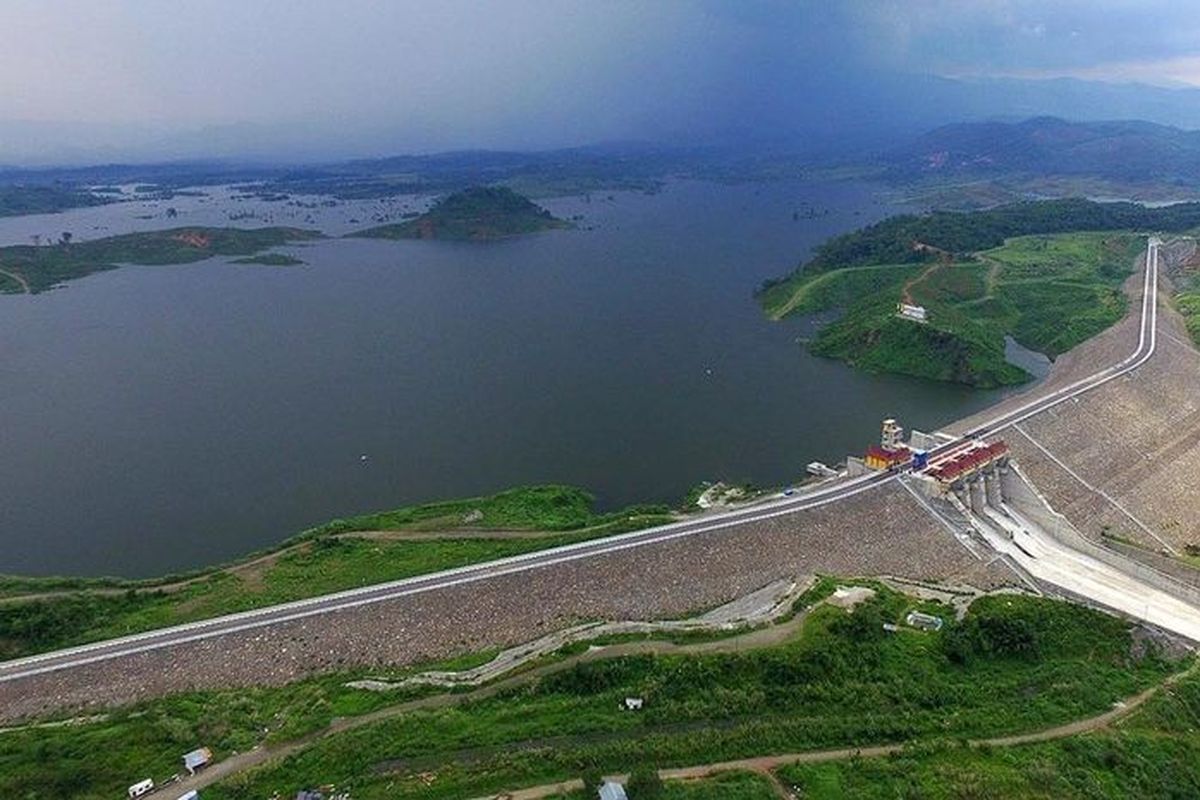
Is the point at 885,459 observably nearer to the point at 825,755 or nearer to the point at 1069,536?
the point at 1069,536

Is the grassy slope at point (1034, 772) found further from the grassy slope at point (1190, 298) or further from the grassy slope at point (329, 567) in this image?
the grassy slope at point (1190, 298)

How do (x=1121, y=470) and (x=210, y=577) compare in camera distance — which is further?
(x=1121, y=470)

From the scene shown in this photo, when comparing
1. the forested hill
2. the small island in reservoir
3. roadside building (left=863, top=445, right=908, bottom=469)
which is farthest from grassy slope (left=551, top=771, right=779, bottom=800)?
the small island in reservoir

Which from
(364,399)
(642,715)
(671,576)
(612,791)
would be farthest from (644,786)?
(364,399)

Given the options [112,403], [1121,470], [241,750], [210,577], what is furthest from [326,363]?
[1121,470]

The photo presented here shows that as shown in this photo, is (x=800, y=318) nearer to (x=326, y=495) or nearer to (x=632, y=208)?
(x=326, y=495)

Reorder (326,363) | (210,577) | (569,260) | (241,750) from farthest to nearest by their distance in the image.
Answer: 1. (569,260)
2. (326,363)
3. (210,577)
4. (241,750)

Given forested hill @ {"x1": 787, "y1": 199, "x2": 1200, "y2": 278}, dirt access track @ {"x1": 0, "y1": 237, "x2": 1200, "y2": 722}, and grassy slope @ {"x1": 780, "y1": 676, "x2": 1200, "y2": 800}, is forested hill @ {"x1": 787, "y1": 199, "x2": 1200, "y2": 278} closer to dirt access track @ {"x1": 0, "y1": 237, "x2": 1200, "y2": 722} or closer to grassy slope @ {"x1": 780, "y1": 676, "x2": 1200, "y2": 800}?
dirt access track @ {"x1": 0, "y1": 237, "x2": 1200, "y2": 722}
